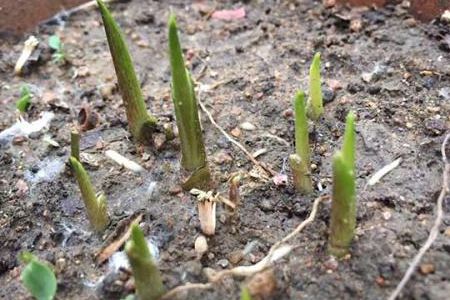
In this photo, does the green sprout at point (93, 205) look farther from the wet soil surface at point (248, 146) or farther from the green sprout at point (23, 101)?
the green sprout at point (23, 101)

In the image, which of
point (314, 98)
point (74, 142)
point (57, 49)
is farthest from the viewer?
point (57, 49)

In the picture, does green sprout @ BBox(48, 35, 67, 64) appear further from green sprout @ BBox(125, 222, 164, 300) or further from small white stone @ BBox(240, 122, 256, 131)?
green sprout @ BBox(125, 222, 164, 300)

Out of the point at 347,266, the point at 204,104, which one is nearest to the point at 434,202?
the point at 347,266

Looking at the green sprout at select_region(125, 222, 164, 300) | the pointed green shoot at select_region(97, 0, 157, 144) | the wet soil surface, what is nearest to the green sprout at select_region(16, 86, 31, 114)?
the wet soil surface

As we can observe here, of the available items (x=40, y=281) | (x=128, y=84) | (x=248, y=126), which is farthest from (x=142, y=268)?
(x=248, y=126)

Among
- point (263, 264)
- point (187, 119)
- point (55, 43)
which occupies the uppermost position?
point (187, 119)

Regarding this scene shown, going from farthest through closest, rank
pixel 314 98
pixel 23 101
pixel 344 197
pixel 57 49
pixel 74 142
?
1. pixel 57 49
2. pixel 23 101
3. pixel 314 98
4. pixel 74 142
5. pixel 344 197

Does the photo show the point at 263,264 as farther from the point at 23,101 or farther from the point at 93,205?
the point at 23,101


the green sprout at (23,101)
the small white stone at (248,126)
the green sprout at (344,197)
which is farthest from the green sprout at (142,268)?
the green sprout at (23,101)
